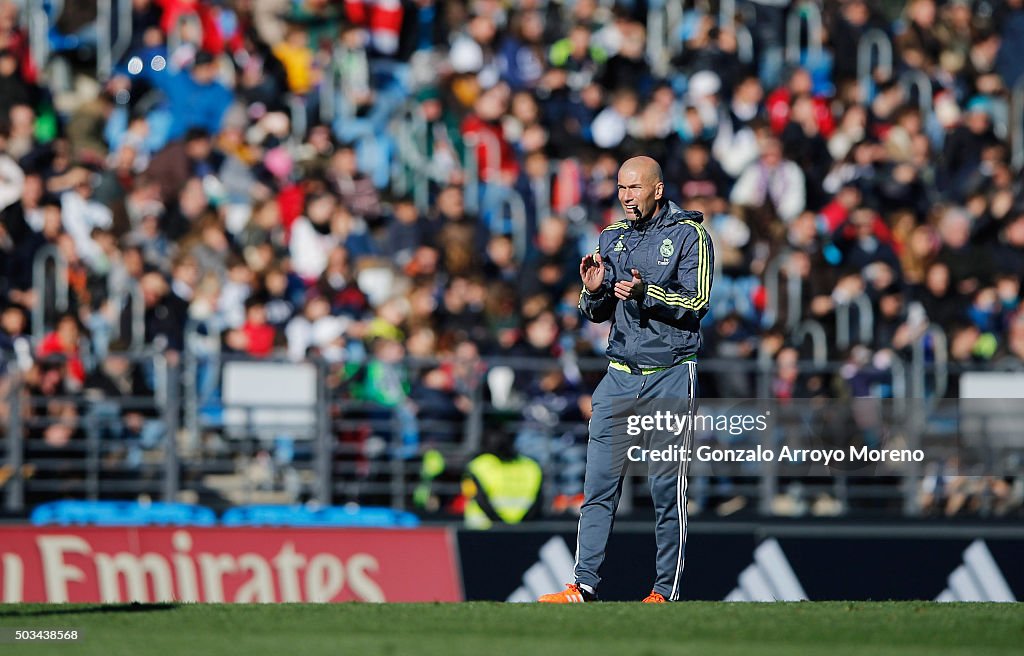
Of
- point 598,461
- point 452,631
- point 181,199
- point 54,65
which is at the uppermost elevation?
point 54,65

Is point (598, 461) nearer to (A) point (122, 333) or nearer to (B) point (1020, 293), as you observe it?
(A) point (122, 333)

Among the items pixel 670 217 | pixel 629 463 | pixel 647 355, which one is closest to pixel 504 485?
pixel 629 463

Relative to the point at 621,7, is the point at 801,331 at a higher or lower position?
lower

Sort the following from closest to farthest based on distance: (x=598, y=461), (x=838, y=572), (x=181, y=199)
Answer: (x=598, y=461), (x=838, y=572), (x=181, y=199)

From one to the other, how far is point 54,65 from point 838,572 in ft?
28.8

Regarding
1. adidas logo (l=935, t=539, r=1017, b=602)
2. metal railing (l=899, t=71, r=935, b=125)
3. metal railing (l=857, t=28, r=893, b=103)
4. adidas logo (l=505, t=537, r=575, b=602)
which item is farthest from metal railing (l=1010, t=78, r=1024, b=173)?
adidas logo (l=505, t=537, r=575, b=602)

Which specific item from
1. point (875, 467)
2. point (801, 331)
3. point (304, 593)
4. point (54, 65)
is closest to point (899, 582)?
point (875, 467)

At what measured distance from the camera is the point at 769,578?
12.6 m

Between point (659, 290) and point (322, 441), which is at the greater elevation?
point (659, 290)

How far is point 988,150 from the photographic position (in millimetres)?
17578

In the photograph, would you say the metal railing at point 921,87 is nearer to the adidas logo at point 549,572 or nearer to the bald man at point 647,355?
the adidas logo at point 549,572

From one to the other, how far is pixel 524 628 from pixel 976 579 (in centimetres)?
631

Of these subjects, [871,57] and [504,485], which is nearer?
[504,485]

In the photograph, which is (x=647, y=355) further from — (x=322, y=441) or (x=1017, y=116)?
(x=1017, y=116)
